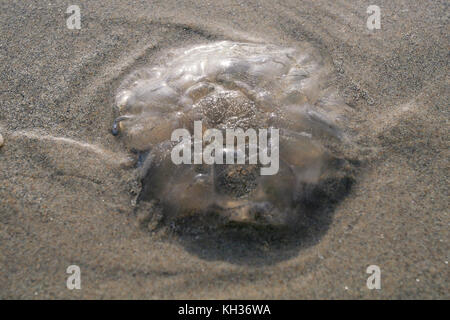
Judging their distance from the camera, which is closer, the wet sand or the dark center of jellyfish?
the wet sand

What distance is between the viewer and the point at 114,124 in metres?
3.41

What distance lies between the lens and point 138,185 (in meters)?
3.09

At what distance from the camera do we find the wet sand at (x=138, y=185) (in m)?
2.63

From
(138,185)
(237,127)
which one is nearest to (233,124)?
(237,127)

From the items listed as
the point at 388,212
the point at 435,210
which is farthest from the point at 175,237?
the point at 435,210

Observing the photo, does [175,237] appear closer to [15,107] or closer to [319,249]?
[319,249]

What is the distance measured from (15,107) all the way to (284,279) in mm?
2919

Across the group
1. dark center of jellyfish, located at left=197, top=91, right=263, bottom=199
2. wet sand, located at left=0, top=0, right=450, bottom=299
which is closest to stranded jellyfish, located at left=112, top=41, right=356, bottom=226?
dark center of jellyfish, located at left=197, top=91, right=263, bottom=199

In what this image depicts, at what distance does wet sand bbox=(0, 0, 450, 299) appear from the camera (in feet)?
8.62

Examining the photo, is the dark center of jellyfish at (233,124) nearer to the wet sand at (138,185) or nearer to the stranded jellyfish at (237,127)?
the stranded jellyfish at (237,127)

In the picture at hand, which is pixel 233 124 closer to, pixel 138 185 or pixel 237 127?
pixel 237 127

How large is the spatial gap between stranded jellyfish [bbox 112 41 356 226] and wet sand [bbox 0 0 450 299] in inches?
8.2

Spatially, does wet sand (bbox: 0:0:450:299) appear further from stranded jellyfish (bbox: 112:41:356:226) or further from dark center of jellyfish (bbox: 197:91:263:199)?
dark center of jellyfish (bbox: 197:91:263:199)
